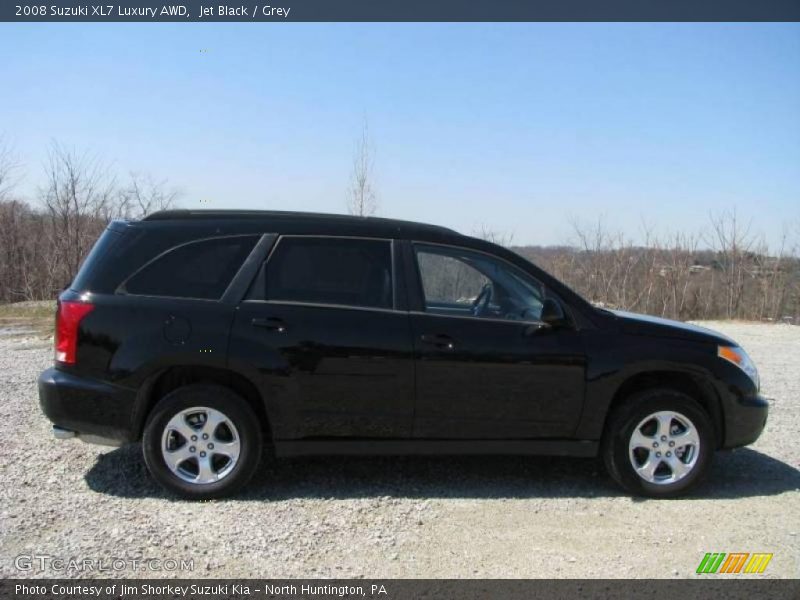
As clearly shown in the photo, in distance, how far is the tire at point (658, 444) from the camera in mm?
4805

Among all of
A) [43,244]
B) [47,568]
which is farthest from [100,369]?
[43,244]

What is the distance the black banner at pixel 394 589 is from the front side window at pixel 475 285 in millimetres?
1877

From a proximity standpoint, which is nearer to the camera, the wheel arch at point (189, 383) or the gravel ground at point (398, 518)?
the gravel ground at point (398, 518)

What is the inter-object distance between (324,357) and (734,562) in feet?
8.74

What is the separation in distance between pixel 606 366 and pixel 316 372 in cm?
197

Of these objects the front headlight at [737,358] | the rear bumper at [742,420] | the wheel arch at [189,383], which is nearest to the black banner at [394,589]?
the wheel arch at [189,383]

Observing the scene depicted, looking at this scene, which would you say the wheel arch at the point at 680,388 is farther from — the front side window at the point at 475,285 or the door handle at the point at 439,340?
the door handle at the point at 439,340

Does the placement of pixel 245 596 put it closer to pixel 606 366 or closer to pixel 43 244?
pixel 606 366

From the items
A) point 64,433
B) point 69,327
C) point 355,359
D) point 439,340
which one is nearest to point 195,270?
point 69,327

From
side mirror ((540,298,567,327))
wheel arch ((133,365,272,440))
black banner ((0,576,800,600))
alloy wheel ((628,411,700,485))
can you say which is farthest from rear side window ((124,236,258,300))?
alloy wheel ((628,411,700,485))

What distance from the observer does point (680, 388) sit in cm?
506

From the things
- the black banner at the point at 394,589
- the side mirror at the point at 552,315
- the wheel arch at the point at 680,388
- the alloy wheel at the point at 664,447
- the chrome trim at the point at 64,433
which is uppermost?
the side mirror at the point at 552,315

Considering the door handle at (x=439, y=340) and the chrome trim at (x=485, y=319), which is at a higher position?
the chrome trim at (x=485, y=319)

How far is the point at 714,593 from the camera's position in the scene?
11.5ft
